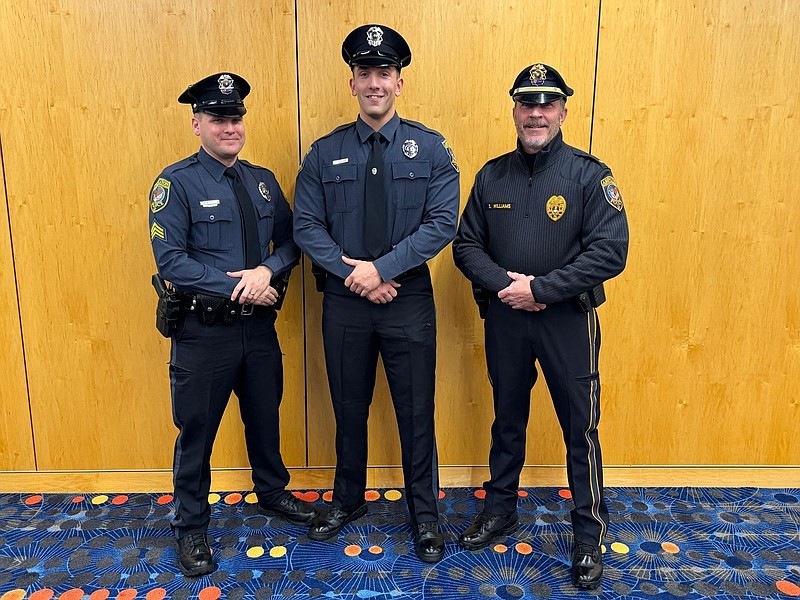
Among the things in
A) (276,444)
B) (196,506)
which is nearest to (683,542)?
(276,444)

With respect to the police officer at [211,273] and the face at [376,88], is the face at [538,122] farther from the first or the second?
the police officer at [211,273]

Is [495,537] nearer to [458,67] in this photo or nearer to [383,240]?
[383,240]

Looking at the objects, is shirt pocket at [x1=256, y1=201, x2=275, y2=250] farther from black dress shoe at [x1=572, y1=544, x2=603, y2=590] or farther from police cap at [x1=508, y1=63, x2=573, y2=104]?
black dress shoe at [x1=572, y1=544, x2=603, y2=590]

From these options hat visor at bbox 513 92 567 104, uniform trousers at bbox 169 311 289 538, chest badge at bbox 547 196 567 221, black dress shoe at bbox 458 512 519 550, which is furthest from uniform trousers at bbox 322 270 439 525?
hat visor at bbox 513 92 567 104

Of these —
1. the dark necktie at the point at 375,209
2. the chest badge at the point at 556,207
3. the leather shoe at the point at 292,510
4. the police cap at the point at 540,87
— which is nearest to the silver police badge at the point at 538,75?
the police cap at the point at 540,87

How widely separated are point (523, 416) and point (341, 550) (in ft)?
3.07

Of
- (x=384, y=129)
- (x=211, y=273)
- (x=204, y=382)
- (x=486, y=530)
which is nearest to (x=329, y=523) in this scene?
(x=486, y=530)

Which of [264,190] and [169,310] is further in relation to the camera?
[264,190]

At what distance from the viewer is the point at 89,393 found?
10.1 feet

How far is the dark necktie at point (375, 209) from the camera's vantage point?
8.18ft

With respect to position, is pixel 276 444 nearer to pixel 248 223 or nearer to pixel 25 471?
pixel 248 223

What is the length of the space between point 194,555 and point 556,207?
76.8 inches

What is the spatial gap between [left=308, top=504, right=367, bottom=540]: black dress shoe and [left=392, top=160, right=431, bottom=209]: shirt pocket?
4.42 feet

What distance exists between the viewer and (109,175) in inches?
113
